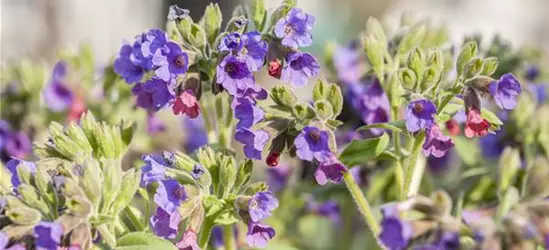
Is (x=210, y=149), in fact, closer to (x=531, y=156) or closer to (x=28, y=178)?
(x=28, y=178)

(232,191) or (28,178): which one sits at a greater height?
(28,178)

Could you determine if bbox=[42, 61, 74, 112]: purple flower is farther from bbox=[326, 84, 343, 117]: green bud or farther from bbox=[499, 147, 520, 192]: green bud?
bbox=[499, 147, 520, 192]: green bud

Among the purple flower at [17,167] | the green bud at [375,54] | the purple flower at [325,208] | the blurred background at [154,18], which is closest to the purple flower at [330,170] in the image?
the green bud at [375,54]

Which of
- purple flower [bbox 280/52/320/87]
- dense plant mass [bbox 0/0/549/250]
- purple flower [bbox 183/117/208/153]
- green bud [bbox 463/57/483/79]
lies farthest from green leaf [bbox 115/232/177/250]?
purple flower [bbox 183/117/208/153]

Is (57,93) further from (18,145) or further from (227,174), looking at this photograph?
(227,174)

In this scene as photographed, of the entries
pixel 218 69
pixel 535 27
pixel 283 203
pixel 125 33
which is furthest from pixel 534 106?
pixel 535 27

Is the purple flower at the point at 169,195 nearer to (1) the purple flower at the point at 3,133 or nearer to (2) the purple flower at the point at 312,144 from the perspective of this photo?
(2) the purple flower at the point at 312,144
